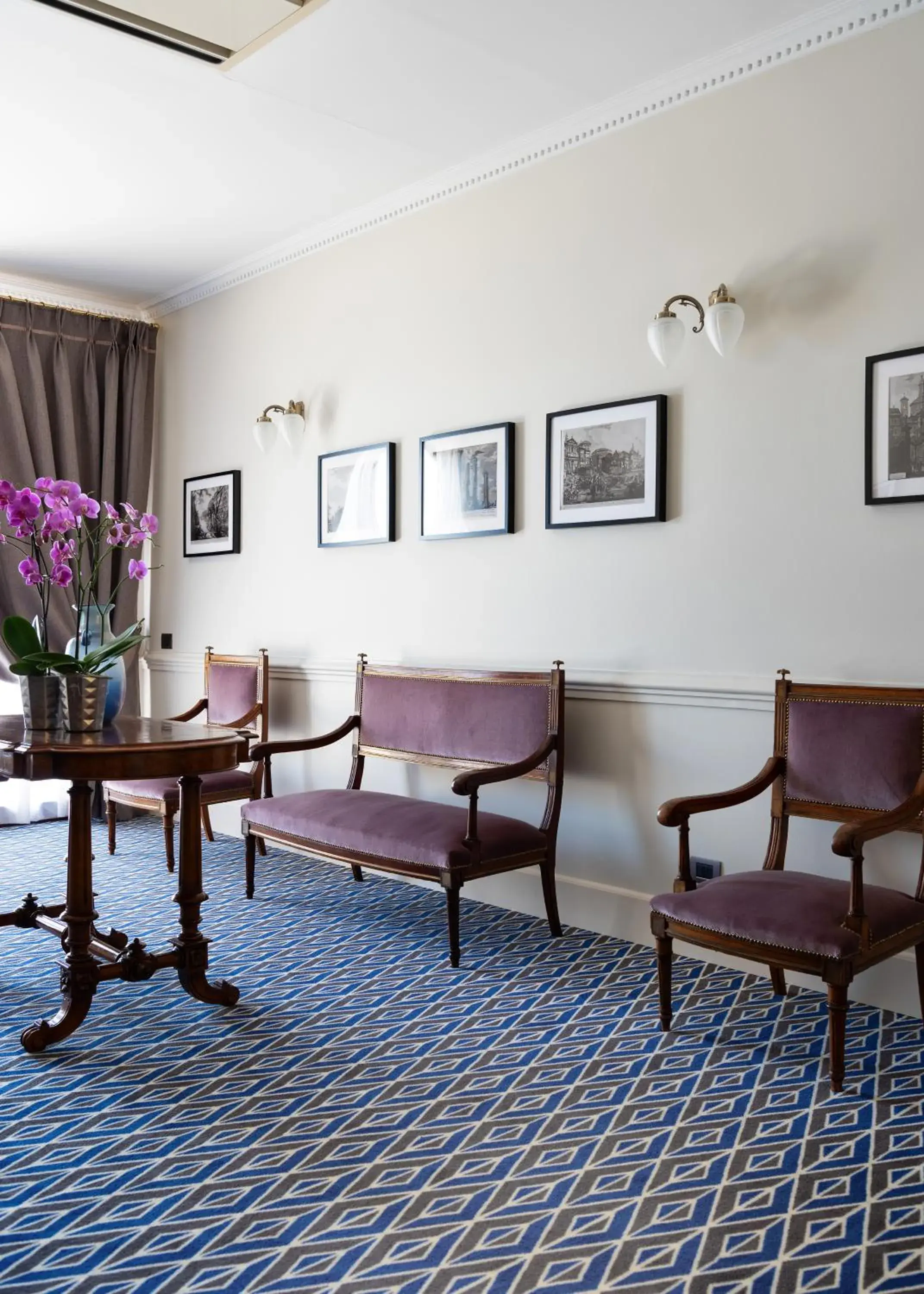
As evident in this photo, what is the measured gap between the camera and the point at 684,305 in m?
4.04

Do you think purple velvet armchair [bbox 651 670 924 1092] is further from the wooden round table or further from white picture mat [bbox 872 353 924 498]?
the wooden round table

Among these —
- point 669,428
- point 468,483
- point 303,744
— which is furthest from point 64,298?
point 669,428

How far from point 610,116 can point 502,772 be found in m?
2.67

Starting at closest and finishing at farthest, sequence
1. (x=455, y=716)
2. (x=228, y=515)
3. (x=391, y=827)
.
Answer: (x=391, y=827) → (x=455, y=716) → (x=228, y=515)

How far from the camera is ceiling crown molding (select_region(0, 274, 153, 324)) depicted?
6.47 meters

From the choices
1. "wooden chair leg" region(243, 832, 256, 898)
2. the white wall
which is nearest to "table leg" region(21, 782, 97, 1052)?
"wooden chair leg" region(243, 832, 256, 898)

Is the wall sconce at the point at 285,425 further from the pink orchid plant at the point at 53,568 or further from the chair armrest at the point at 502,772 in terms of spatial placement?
the chair armrest at the point at 502,772

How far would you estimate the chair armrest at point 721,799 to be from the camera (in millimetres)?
3318

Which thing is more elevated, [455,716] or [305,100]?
[305,100]

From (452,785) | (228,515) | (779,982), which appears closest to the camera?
(779,982)

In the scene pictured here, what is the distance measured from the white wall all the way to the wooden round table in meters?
1.60

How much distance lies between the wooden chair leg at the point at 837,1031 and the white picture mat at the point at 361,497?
3.18m

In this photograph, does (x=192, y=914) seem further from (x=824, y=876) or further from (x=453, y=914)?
(x=824, y=876)

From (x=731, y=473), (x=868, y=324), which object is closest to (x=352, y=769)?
(x=731, y=473)
